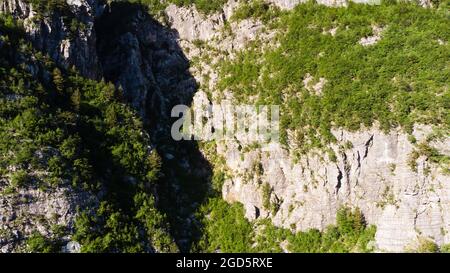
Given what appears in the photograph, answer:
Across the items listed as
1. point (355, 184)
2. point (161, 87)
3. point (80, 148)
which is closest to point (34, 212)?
point (80, 148)

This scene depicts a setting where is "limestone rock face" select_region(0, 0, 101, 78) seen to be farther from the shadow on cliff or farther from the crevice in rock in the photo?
the crevice in rock

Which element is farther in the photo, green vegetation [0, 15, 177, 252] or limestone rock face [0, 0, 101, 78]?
limestone rock face [0, 0, 101, 78]

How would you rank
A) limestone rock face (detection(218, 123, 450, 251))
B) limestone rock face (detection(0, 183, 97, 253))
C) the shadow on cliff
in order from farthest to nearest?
the shadow on cliff
limestone rock face (detection(218, 123, 450, 251))
limestone rock face (detection(0, 183, 97, 253))

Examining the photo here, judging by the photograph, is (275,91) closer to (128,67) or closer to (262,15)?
(262,15)

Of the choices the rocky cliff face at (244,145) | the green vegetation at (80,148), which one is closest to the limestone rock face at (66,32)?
the rocky cliff face at (244,145)

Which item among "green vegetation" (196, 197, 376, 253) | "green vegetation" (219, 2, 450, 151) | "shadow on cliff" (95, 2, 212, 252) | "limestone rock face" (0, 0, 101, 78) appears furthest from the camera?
"shadow on cliff" (95, 2, 212, 252)

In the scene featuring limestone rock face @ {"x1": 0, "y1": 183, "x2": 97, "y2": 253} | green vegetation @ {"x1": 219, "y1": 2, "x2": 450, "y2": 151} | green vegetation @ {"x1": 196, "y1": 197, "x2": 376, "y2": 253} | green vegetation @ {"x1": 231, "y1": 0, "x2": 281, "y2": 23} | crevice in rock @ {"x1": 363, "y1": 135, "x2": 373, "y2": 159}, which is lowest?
green vegetation @ {"x1": 196, "y1": 197, "x2": 376, "y2": 253}

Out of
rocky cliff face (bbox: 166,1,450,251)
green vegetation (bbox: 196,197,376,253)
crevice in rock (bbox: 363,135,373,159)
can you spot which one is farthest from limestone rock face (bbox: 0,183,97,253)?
crevice in rock (bbox: 363,135,373,159)
